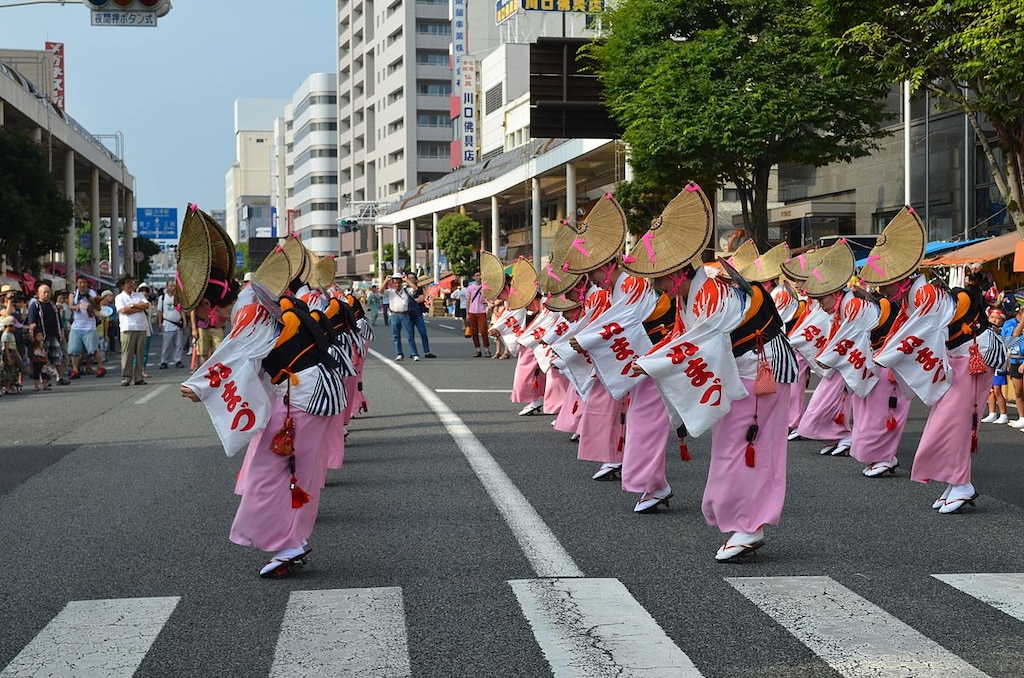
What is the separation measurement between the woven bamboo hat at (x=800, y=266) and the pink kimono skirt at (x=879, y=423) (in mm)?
1464

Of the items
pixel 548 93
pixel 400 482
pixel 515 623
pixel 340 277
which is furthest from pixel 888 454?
pixel 340 277

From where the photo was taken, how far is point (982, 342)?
9.26 meters

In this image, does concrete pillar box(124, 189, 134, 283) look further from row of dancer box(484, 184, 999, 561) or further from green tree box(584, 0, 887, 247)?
row of dancer box(484, 184, 999, 561)

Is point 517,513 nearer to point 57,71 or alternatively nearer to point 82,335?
point 82,335

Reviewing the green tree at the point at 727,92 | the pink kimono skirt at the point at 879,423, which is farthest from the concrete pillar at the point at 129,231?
the pink kimono skirt at the point at 879,423

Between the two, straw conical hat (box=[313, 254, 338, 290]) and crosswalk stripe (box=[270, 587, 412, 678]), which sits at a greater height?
straw conical hat (box=[313, 254, 338, 290])

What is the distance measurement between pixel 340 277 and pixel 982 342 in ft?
362

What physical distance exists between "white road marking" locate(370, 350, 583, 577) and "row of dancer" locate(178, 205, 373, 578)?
123 centimetres

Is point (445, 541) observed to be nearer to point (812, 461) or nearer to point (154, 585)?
point (154, 585)

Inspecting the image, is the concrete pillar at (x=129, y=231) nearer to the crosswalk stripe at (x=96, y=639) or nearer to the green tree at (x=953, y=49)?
the green tree at (x=953, y=49)

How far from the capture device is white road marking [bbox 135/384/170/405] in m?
16.2

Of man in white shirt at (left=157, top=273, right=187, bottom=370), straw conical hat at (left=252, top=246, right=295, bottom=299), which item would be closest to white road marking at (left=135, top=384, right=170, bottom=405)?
man in white shirt at (left=157, top=273, right=187, bottom=370)

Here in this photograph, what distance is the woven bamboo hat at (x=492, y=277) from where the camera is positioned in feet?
54.1

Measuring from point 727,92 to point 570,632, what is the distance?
2187 centimetres
